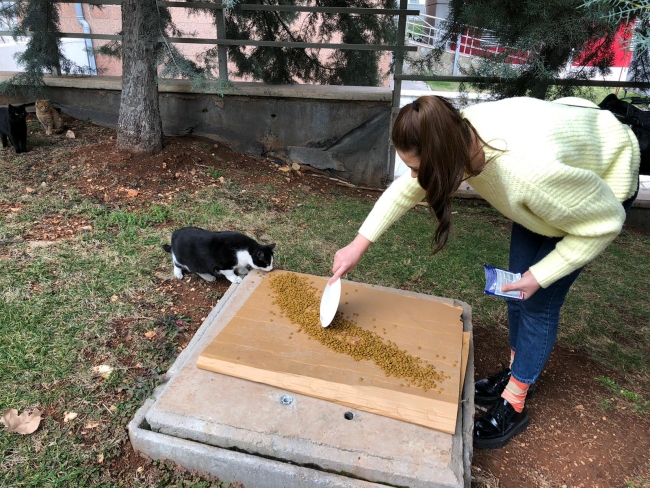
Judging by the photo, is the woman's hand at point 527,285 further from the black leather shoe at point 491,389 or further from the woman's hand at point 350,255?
the black leather shoe at point 491,389

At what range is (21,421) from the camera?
2.09 metres

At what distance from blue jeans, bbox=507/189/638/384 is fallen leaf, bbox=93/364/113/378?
6.58ft

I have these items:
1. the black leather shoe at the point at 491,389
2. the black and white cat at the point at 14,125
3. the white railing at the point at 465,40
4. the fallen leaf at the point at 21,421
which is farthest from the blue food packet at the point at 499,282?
the black and white cat at the point at 14,125

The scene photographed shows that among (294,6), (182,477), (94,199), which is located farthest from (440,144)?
(294,6)

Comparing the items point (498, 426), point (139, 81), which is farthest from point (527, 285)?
point (139, 81)

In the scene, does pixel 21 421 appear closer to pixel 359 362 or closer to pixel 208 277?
pixel 208 277

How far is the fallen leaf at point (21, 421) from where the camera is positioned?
206cm

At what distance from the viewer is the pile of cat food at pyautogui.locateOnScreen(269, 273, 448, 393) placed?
208cm

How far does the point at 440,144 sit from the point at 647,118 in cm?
100

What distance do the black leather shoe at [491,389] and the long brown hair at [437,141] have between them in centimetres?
138

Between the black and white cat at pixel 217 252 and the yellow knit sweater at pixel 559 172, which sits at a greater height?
the yellow knit sweater at pixel 559 172

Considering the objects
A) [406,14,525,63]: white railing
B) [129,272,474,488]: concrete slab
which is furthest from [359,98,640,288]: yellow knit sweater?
[406,14,525,63]: white railing

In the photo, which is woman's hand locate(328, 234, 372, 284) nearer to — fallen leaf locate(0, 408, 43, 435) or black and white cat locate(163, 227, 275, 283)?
black and white cat locate(163, 227, 275, 283)

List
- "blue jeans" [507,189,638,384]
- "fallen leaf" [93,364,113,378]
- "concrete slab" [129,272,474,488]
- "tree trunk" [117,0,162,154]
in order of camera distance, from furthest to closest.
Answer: "tree trunk" [117,0,162,154]
"fallen leaf" [93,364,113,378]
"blue jeans" [507,189,638,384]
"concrete slab" [129,272,474,488]
